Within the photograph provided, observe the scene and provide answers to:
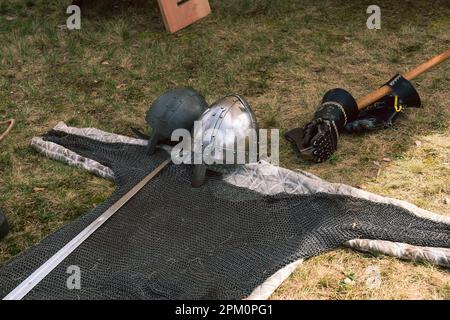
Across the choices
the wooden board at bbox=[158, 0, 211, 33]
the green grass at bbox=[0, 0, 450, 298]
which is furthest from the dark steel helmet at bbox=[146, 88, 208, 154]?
the wooden board at bbox=[158, 0, 211, 33]

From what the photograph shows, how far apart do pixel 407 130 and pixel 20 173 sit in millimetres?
2780

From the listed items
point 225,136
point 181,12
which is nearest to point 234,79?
point 181,12

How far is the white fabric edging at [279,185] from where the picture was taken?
9.57ft

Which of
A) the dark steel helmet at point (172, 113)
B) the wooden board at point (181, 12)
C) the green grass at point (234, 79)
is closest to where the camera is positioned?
the green grass at point (234, 79)

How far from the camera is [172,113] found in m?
3.89

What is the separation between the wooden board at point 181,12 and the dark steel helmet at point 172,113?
2.30 m

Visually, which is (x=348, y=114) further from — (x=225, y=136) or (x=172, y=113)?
(x=172, y=113)

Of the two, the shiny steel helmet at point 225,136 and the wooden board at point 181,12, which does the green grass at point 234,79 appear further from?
the shiny steel helmet at point 225,136

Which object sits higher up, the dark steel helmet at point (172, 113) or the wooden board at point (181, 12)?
the wooden board at point (181, 12)

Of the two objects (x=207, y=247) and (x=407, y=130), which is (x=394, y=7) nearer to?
(x=407, y=130)

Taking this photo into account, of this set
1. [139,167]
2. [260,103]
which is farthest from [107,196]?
[260,103]

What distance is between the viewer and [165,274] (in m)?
2.94

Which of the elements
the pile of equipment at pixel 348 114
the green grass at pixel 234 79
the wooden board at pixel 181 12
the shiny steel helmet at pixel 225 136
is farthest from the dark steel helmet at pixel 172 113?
the wooden board at pixel 181 12

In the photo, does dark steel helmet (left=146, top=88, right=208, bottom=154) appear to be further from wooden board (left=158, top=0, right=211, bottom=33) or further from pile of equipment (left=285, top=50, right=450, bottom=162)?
wooden board (left=158, top=0, right=211, bottom=33)
